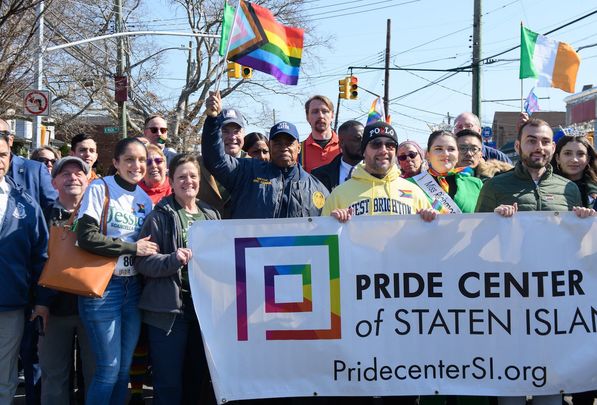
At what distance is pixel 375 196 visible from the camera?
15.4ft

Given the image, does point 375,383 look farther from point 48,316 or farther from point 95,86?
point 95,86

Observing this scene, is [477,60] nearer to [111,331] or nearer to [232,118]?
[232,118]

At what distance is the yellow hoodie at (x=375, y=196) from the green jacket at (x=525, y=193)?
0.50 m

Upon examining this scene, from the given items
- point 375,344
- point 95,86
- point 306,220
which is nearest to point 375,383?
point 375,344

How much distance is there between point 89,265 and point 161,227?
0.52 metres

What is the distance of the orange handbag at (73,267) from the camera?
13.9 ft

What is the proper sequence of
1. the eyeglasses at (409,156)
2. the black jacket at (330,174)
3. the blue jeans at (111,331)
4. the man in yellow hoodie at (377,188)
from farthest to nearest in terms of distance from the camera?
1. the black jacket at (330,174)
2. the eyeglasses at (409,156)
3. the man in yellow hoodie at (377,188)
4. the blue jeans at (111,331)

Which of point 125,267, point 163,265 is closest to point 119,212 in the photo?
point 125,267

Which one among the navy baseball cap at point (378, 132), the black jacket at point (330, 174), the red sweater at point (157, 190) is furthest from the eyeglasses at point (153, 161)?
the navy baseball cap at point (378, 132)

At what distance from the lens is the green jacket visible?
15.4 ft

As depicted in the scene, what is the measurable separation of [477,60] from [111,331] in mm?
15331

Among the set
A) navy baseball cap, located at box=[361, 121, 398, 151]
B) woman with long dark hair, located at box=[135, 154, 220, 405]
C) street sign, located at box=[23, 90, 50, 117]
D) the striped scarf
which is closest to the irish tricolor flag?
the striped scarf

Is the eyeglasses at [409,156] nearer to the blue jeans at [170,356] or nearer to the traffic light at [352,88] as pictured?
the blue jeans at [170,356]

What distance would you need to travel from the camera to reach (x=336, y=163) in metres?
5.90
